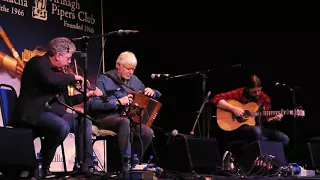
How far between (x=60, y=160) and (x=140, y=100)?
1279mm

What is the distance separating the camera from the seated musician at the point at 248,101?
6918 millimetres

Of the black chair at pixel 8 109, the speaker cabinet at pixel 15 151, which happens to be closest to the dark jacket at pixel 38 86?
the black chair at pixel 8 109

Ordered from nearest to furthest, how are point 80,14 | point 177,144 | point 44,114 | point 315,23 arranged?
point 44,114 → point 177,144 → point 80,14 → point 315,23

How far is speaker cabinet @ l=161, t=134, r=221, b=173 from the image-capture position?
5.59 metres

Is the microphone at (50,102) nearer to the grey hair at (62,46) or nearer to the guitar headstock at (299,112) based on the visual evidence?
the grey hair at (62,46)

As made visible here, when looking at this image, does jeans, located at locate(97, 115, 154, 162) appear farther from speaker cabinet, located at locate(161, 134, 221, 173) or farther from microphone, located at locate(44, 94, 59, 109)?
microphone, located at locate(44, 94, 59, 109)

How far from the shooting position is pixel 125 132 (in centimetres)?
573

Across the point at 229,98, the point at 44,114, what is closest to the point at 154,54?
the point at 229,98

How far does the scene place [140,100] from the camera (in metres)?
5.96

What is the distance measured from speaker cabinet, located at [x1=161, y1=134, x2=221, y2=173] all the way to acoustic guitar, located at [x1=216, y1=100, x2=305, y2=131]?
1241mm

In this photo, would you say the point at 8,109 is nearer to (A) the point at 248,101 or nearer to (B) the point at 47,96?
(B) the point at 47,96

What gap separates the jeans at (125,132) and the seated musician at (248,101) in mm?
1411

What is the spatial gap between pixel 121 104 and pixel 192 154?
3.04 ft

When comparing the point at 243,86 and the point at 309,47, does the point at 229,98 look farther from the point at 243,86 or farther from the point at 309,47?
the point at 309,47
